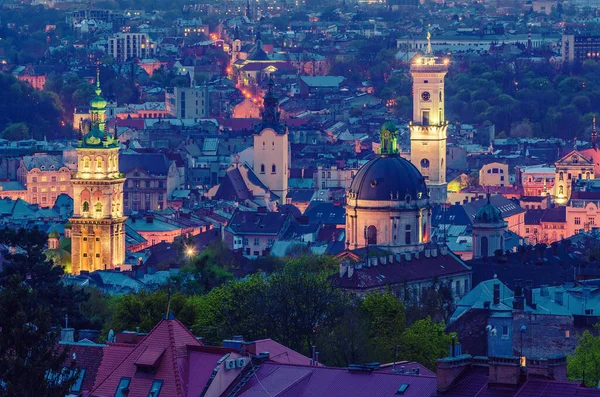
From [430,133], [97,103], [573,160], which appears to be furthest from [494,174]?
[97,103]

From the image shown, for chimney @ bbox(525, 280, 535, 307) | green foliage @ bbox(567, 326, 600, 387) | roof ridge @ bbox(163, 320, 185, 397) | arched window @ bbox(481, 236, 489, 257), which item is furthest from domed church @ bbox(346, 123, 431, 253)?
roof ridge @ bbox(163, 320, 185, 397)

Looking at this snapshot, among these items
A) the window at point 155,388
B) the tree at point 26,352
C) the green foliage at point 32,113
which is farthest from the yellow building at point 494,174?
the tree at point 26,352

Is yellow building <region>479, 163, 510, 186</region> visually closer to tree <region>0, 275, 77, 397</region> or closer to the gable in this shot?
the gable

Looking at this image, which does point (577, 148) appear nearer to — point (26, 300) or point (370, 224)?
point (370, 224)

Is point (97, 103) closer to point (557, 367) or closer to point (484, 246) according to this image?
point (484, 246)

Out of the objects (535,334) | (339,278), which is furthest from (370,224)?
(535,334)

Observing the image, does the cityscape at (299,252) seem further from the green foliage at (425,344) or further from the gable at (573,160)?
the gable at (573,160)
